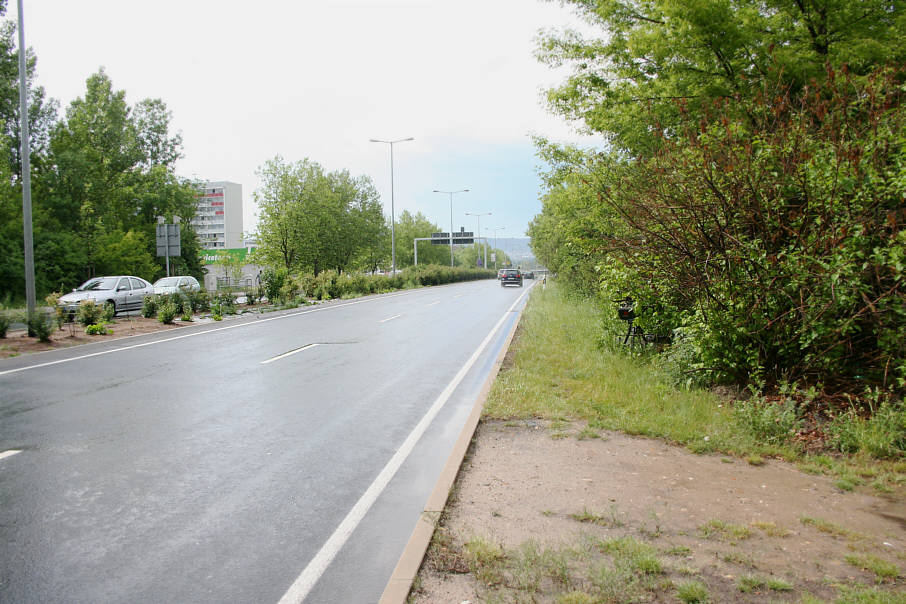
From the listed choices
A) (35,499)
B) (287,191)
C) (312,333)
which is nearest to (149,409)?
(35,499)

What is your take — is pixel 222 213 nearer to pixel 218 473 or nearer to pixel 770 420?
pixel 218 473

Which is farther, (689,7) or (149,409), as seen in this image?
(689,7)

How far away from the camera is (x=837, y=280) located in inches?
234

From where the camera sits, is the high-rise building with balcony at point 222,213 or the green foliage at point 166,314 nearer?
the green foliage at point 166,314

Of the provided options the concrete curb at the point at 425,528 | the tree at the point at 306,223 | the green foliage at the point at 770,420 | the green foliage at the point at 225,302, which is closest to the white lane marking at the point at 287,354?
the concrete curb at the point at 425,528

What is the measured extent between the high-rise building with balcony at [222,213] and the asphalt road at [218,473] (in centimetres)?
13859

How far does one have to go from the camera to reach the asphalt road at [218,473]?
3.66 metres

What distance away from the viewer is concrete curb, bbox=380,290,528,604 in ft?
11.0

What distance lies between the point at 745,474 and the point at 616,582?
7.89ft

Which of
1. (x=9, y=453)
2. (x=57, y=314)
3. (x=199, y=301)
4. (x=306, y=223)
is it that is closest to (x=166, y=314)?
(x=57, y=314)

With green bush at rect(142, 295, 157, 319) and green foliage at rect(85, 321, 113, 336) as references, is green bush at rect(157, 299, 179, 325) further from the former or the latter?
green foliage at rect(85, 321, 113, 336)

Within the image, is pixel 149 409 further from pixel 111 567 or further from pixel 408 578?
pixel 408 578

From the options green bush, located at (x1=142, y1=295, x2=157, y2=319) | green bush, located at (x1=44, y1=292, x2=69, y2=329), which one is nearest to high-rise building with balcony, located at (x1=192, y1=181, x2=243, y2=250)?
green bush, located at (x1=142, y1=295, x2=157, y2=319)

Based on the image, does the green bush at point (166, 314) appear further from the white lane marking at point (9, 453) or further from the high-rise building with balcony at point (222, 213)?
the high-rise building with balcony at point (222, 213)
